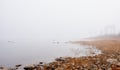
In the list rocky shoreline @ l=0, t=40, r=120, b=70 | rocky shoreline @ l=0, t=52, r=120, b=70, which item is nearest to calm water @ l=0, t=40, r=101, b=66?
rocky shoreline @ l=0, t=40, r=120, b=70

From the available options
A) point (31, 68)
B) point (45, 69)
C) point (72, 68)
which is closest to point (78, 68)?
point (72, 68)

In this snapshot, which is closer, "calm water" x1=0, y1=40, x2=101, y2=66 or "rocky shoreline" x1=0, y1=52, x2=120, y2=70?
"rocky shoreline" x1=0, y1=52, x2=120, y2=70

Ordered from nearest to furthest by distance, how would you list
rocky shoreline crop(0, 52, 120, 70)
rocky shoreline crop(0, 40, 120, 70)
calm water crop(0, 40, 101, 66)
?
rocky shoreline crop(0, 52, 120, 70), rocky shoreline crop(0, 40, 120, 70), calm water crop(0, 40, 101, 66)

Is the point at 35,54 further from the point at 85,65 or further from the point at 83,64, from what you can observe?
the point at 85,65

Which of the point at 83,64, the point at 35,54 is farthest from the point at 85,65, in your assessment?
the point at 35,54

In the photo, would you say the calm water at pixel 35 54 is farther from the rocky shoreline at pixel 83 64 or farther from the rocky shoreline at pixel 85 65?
the rocky shoreline at pixel 85 65

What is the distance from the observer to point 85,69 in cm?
2270

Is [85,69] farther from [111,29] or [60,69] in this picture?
[111,29]

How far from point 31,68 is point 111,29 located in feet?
447

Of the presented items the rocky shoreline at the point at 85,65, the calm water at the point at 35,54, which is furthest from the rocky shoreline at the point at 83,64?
the calm water at the point at 35,54

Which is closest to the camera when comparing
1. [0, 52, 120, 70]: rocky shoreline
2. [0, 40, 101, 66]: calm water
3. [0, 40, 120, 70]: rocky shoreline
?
[0, 52, 120, 70]: rocky shoreline

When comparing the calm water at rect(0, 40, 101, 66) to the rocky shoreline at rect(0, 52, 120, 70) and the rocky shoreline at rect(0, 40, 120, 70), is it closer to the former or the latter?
the rocky shoreline at rect(0, 40, 120, 70)

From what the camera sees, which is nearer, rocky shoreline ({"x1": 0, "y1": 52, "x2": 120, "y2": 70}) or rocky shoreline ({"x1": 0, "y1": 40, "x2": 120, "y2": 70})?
rocky shoreline ({"x1": 0, "y1": 52, "x2": 120, "y2": 70})

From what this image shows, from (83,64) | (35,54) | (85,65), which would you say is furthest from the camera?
(35,54)
